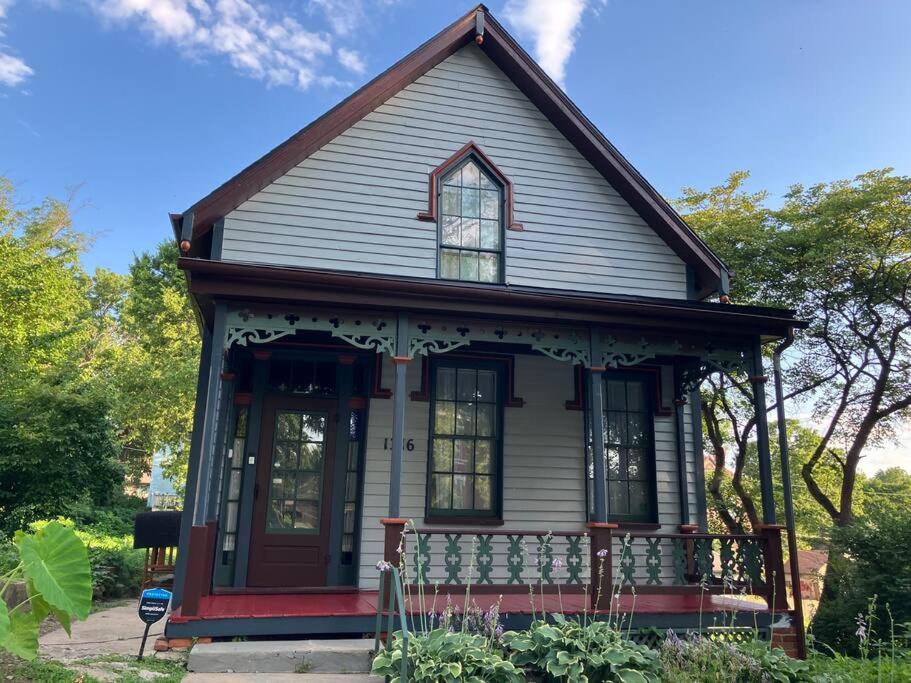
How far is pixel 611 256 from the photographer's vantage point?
863cm

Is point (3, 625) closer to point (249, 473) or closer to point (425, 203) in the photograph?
point (249, 473)

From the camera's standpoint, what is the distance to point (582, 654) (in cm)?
442

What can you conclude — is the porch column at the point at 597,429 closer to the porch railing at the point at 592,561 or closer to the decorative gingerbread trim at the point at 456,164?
the porch railing at the point at 592,561

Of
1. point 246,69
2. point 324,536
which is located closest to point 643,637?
point 324,536

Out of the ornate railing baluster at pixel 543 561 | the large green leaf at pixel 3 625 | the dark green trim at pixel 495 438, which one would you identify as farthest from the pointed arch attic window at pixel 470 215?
the large green leaf at pixel 3 625

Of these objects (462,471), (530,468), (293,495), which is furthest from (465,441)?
(293,495)

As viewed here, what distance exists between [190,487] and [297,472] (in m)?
1.26

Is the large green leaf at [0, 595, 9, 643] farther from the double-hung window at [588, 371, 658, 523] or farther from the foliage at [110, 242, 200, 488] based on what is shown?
the foliage at [110, 242, 200, 488]

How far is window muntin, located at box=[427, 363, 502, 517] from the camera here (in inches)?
295

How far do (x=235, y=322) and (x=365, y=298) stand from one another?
1272 millimetres

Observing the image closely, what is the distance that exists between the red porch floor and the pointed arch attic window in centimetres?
391

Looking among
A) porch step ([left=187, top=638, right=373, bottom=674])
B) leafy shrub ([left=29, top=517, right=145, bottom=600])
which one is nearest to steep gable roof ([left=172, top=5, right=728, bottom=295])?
porch step ([left=187, top=638, right=373, bottom=674])

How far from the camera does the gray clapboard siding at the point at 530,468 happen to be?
7293 mm

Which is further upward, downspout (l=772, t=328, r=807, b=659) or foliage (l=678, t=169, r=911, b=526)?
foliage (l=678, t=169, r=911, b=526)
